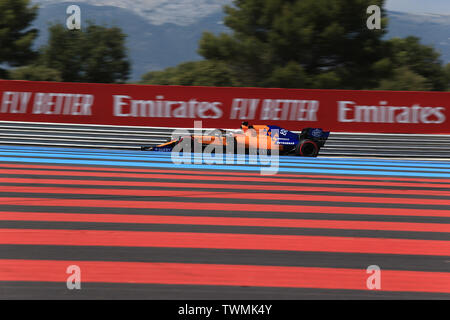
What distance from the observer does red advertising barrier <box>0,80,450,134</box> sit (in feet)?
44.3

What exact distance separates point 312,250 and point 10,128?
33.2 feet

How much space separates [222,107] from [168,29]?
149968 millimetres

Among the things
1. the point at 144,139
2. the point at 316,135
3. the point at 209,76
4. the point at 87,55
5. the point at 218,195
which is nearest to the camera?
the point at 218,195

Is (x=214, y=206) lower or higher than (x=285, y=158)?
lower

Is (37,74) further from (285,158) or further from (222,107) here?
(285,158)

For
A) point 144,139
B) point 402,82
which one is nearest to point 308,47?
point 402,82

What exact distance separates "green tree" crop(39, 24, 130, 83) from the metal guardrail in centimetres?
2020

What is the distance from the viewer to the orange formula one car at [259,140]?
474 inches

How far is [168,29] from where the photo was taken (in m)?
159

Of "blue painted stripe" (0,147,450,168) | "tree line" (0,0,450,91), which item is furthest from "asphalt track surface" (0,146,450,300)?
"tree line" (0,0,450,91)

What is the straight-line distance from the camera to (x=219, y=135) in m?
12.1

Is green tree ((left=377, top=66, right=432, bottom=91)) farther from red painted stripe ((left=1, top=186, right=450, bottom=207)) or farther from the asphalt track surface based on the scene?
red painted stripe ((left=1, top=186, right=450, bottom=207))
